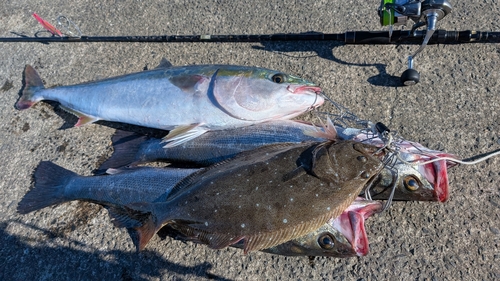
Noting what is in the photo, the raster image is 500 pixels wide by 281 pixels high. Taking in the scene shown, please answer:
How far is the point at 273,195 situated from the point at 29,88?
3.03 m

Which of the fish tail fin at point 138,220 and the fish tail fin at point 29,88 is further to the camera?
the fish tail fin at point 29,88

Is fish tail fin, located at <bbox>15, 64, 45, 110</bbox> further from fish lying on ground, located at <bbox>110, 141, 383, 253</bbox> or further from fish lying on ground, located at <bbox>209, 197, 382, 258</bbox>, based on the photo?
fish lying on ground, located at <bbox>209, 197, 382, 258</bbox>

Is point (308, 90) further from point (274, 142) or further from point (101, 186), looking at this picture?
point (101, 186)

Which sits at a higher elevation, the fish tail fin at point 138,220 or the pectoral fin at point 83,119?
the pectoral fin at point 83,119

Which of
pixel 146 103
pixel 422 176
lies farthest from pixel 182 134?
pixel 422 176

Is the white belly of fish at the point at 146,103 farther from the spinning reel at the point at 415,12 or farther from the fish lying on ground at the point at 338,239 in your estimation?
the spinning reel at the point at 415,12

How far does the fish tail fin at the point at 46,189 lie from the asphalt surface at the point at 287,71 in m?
0.11

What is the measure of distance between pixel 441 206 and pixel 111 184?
263cm

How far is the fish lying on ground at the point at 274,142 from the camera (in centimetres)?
224

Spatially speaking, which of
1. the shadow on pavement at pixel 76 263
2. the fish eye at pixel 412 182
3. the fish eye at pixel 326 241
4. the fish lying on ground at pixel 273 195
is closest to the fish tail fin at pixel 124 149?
the shadow on pavement at pixel 76 263

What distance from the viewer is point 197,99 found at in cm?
277

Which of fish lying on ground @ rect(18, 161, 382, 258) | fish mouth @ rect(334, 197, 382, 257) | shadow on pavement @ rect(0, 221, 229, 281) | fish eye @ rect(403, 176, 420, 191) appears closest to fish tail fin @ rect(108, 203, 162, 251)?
fish lying on ground @ rect(18, 161, 382, 258)

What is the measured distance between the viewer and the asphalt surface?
2.46 metres

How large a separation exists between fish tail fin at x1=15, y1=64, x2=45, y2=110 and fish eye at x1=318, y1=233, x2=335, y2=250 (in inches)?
125
